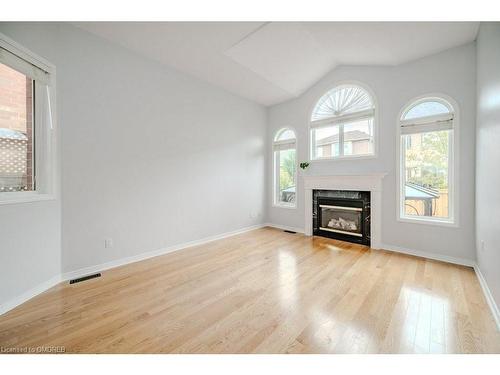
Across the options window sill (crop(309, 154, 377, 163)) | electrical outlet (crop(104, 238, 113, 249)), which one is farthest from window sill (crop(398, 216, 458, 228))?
electrical outlet (crop(104, 238, 113, 249))

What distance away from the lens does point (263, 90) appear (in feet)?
14.3

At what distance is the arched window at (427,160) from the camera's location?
3043 mm

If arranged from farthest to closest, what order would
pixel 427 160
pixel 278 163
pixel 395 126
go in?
1. pixel 278 163
2. pixel 395 126
3. pixel 427 160

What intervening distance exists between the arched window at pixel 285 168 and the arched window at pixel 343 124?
1.79ft

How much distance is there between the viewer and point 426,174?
10.6 ft

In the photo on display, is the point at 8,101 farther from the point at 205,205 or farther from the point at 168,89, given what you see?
the point at 205,205

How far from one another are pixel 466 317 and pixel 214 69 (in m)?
4.35

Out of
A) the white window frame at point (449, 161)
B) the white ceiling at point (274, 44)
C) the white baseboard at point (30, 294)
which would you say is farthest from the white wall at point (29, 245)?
the white window frame at point (449, 161)

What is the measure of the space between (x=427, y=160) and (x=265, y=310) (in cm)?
335

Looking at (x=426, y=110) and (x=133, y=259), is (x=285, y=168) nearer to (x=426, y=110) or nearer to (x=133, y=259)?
(x=426, y=110)

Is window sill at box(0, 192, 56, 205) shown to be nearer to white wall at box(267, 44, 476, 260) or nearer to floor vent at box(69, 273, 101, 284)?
floor vent at box(69, 273, 101, 284)

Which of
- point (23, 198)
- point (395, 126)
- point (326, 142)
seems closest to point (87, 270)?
point (23, 198)

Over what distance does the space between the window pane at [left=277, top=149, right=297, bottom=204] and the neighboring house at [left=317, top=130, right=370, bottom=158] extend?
694 millimetres
